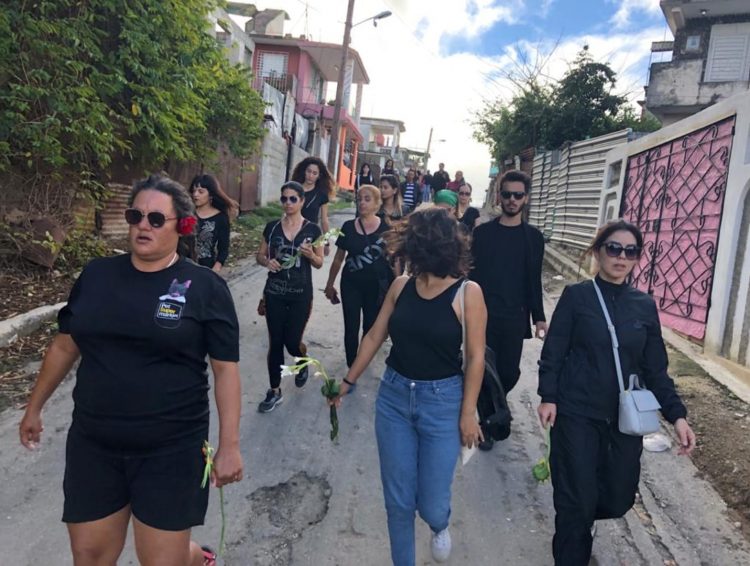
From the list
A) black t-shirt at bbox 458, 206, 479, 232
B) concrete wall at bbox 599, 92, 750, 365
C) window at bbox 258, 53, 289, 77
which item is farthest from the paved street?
window at bbox 258, 53, 289, 77

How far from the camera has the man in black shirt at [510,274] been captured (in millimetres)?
4137

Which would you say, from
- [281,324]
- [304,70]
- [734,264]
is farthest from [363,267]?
[304,70]

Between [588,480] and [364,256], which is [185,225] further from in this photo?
[364,256]

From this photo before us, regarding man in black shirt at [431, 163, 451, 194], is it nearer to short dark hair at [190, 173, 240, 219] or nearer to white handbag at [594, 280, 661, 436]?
short dark hair at [190, 173, 240, 219]

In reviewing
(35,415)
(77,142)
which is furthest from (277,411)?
(77,142)

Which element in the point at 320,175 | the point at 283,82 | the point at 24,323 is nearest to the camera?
the point at 24,323

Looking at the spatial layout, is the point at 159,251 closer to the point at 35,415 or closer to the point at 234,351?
the point at 234,351

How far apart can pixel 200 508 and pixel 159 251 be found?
967 millimetres

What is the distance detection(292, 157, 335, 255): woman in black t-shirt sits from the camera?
636 cm

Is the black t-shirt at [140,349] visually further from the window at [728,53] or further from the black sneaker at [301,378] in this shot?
the window at [728,53]

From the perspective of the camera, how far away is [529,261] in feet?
13.6

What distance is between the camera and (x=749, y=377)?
551 cm

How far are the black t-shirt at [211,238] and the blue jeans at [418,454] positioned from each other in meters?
3.01

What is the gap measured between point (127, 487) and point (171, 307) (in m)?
0.68
